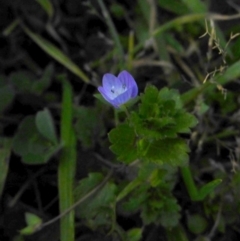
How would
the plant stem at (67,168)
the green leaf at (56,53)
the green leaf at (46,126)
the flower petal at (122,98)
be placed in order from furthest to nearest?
the green leaf at (56,53) < the green leaf at (46,126) < the plant stem at (67,168) < the flower petal at (122,98)

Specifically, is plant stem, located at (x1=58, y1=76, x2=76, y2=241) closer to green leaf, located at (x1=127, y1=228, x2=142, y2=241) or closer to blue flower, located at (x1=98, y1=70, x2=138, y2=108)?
green leaf, located at (x1=127, y1=228, x2=142, y2=241)

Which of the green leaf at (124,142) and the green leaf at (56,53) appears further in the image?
the green leaf at (56,53)

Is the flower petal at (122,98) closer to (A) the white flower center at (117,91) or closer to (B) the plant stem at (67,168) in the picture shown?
(A) the white flower center at (117,91)

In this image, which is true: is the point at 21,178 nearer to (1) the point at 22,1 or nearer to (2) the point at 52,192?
(2) the point at 52,192

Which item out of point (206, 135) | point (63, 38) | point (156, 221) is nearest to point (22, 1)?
point (63, 38)

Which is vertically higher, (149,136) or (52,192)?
(149,136)

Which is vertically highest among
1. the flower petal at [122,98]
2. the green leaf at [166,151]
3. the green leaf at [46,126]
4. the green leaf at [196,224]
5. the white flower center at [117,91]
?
the flower petal at [122,98]

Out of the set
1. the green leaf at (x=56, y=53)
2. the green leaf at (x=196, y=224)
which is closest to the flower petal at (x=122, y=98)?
the green leaf at (x=196, y=224)

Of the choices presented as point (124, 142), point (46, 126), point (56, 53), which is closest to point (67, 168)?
point (46, 126)
